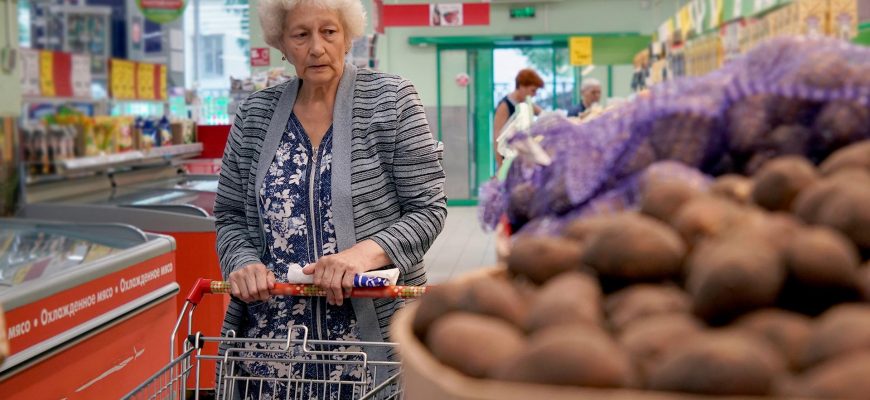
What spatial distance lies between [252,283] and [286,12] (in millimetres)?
768

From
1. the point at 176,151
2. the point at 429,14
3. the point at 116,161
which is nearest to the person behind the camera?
the point at 116,161

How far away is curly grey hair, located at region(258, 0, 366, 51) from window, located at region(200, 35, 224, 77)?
8.85 metres

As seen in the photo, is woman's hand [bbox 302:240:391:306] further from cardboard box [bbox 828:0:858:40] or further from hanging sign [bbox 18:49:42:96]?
hanging sign [bbox 18:49:42:96]

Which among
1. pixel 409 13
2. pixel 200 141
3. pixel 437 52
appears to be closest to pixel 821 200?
pixel 200 141

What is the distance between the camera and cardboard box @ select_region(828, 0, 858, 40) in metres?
2.21

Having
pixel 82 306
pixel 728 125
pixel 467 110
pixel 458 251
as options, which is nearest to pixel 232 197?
pixel 82 306

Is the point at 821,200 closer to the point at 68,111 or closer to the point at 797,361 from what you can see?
the point at 797,361

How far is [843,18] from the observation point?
224 centimetres

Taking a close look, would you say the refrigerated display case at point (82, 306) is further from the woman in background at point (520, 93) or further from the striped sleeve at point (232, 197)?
the woman in background at point (520, 93)

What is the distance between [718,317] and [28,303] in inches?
109

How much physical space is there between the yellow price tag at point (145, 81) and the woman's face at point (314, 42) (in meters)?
4.06

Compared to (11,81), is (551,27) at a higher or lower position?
higher

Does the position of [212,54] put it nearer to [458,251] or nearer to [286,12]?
[458,251]

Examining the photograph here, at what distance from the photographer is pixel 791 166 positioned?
38.0 inches
